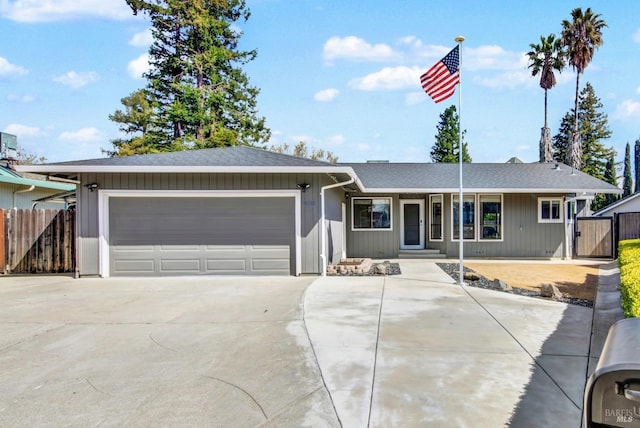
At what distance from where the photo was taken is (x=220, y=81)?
25.7 metres

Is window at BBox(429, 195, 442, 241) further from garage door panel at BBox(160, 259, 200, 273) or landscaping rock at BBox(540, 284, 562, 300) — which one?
garage door panel at BBox(160, 259, 200, 273)

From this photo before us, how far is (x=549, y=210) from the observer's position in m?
14.7

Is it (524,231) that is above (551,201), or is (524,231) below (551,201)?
below

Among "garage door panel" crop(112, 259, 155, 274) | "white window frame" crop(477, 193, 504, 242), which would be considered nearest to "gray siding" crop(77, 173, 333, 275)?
"garage door panel" crop(112, 259, 155, 274)

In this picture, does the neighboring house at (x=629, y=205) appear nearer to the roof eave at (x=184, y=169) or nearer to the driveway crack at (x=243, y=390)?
the roof eave at (x=184, y=169)

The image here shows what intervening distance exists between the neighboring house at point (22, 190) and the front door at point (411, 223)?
1183 cm

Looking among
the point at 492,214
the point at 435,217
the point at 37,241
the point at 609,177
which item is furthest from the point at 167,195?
the point at 609,177

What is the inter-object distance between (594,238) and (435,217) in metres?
6.10

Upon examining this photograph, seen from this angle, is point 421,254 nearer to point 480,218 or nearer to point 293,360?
point 480,218

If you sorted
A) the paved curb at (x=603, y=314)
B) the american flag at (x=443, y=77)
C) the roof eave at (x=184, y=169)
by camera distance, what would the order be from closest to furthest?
the paved curb at (x=603, y=314)
the american flag at (x=443, y=77)
the roof eave at (x=184, y=169)

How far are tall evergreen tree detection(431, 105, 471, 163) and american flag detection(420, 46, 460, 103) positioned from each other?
26.3m

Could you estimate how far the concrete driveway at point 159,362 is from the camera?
121 inches

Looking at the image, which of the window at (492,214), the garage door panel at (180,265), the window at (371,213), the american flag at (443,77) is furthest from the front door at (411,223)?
the garage door panel at (180,265)

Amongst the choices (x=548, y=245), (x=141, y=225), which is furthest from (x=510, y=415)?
(x=548, y=245)
